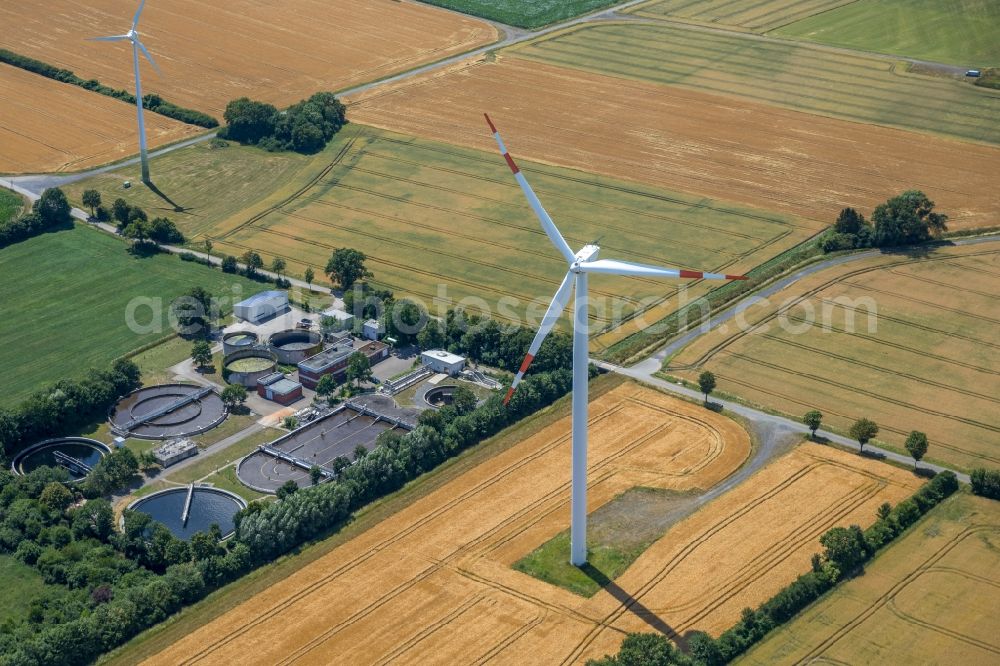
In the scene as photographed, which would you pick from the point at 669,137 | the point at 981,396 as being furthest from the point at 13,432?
the point at 669,137

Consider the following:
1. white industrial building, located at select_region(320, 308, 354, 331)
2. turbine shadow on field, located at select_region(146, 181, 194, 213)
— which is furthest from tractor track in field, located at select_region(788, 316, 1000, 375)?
turbine shadow on field, located at select_region(146, 181, 194, 213)

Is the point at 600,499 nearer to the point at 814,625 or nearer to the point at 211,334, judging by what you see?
the point at 814,625

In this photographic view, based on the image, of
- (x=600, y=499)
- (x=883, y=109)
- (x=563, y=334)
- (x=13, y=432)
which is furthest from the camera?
(x=883, y=109)

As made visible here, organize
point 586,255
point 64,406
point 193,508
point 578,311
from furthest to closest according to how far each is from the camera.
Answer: point 64,406
point 193,508
point 586,255
point 578,311

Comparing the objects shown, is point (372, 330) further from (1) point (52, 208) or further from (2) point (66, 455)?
(1) point (52, 208)

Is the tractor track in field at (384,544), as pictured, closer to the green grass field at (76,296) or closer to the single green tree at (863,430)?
the single green tree at (863,430)

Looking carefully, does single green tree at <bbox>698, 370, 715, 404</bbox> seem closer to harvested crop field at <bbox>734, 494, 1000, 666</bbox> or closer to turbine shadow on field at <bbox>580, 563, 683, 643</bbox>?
harvested crop field at <bbox>734, 494, 1000, 666</bbox>

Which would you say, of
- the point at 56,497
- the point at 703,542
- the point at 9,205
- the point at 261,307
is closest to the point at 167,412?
the point at 56,497
